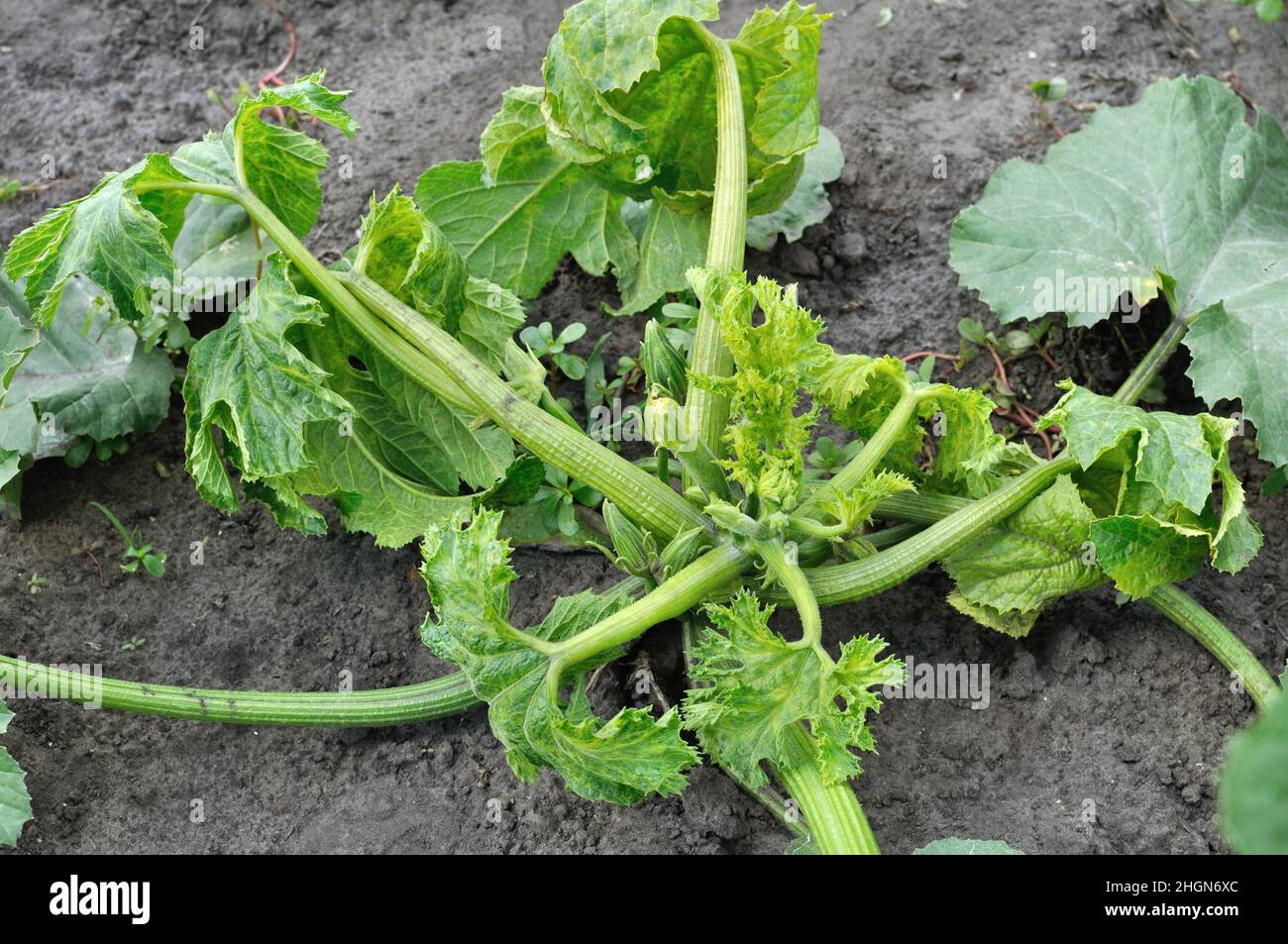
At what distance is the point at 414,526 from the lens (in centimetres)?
326

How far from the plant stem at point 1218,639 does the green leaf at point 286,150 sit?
2430 mm

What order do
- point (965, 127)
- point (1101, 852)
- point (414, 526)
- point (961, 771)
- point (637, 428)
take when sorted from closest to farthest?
1. point (1101, 852)
2. point (961, 771)
3. point (414, 526)
4. point (637, 428)
5. point (965, 127)

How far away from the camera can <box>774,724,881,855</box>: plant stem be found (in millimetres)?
2594

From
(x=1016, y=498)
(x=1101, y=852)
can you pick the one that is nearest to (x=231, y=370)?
(x=1016, y=498)

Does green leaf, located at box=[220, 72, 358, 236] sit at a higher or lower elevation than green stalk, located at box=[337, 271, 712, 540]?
higher

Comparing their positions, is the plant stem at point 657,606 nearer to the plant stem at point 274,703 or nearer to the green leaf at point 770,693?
the green leaf at point 770,693

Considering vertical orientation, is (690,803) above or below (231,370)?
below

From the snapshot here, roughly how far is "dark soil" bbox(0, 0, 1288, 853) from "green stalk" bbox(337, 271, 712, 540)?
0.43 meters

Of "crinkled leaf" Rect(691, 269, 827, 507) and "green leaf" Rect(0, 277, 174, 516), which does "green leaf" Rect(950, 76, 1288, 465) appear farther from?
"green leaf" Rect(0, 277, 174, 516)

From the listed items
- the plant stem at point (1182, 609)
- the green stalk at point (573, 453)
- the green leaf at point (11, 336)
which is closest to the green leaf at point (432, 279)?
the green stalk at point (573, 453)

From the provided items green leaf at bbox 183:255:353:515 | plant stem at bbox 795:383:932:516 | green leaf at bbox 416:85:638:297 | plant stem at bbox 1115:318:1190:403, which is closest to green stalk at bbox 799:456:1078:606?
plant stem at bbox 795:383:932:516

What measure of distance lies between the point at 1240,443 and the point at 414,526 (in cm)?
243

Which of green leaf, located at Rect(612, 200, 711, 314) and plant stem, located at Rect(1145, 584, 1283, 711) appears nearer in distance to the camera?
plant stem, located at Rect(1145, 584, 1283, 711)

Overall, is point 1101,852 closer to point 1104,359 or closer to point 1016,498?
point 1016,498
